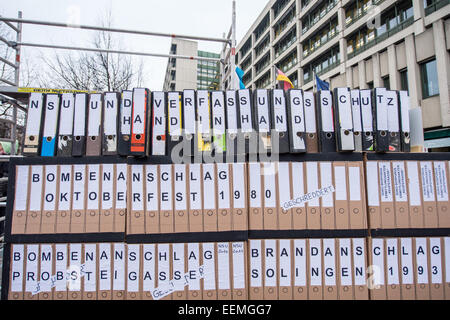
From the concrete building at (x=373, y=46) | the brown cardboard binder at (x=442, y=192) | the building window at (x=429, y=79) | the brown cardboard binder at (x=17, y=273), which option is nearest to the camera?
the brown cardboard binder at (x=17, y=273)

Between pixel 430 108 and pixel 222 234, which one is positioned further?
pixel 430 108

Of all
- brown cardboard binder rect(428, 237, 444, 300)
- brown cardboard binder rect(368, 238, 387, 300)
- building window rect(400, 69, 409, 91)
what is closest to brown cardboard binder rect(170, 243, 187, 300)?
brown cardboard binder rect(368, 238, 387, 300)

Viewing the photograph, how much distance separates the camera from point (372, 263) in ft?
5.37

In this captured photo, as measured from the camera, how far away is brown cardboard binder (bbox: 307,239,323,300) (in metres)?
1.62

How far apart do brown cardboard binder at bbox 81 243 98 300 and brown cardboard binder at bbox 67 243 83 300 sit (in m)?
0.03

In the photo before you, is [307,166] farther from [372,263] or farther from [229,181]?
[372,263]

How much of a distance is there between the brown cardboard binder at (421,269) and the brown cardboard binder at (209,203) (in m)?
1.49

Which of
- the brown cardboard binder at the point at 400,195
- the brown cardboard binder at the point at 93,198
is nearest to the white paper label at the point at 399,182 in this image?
the brown cardboard binder at the point at 400,195

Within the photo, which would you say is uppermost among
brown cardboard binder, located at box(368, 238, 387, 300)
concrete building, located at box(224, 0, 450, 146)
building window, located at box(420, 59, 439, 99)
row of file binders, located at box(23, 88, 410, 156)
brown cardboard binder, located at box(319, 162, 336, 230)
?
concrete building, located at box(224, 0, 450, 146)

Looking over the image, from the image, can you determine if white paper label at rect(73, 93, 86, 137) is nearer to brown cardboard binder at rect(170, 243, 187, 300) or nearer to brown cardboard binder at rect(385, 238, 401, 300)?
brown cardboard binder at rect(170, 243, 187, 300)

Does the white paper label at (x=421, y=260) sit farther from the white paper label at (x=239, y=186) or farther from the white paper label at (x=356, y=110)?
the white paper label at (x=239, y=186)

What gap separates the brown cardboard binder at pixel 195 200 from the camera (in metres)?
1.62
